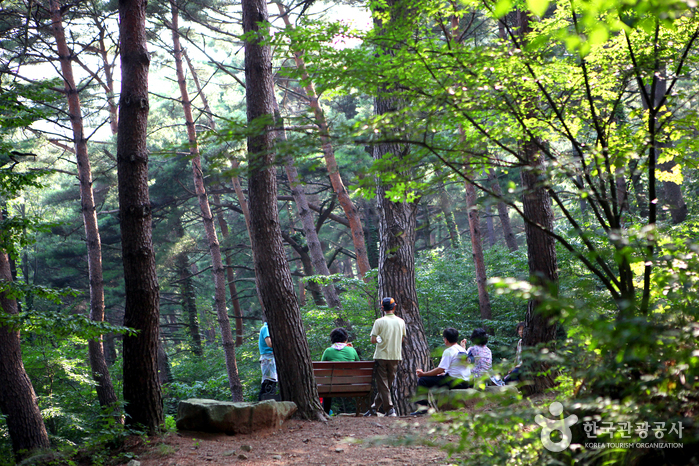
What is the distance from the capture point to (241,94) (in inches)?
993

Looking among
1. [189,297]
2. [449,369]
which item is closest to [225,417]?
[449,369]

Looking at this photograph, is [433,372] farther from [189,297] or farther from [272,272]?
[189,297]

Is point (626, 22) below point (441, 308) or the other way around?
the other way around

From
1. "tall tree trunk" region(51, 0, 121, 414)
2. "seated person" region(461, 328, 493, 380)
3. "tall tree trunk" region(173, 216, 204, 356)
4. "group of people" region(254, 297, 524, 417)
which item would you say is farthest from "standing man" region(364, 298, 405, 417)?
Result: "tall tree trunk" region(173, 216, 204, 356)

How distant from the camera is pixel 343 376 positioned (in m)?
7.24

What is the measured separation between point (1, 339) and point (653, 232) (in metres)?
8.35

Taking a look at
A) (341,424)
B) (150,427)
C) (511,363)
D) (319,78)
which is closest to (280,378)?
(341,424)

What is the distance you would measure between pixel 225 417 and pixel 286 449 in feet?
2.82

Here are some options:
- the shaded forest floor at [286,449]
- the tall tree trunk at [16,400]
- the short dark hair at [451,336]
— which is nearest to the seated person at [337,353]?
the short dark hair at [451,336]

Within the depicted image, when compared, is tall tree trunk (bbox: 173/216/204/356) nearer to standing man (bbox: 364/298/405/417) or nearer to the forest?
the forest

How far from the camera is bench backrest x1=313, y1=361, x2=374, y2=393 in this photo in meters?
7.10

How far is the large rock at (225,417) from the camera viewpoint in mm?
5645

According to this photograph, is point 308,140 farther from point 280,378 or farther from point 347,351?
point 347,351

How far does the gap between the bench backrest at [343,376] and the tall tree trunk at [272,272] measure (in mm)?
474
